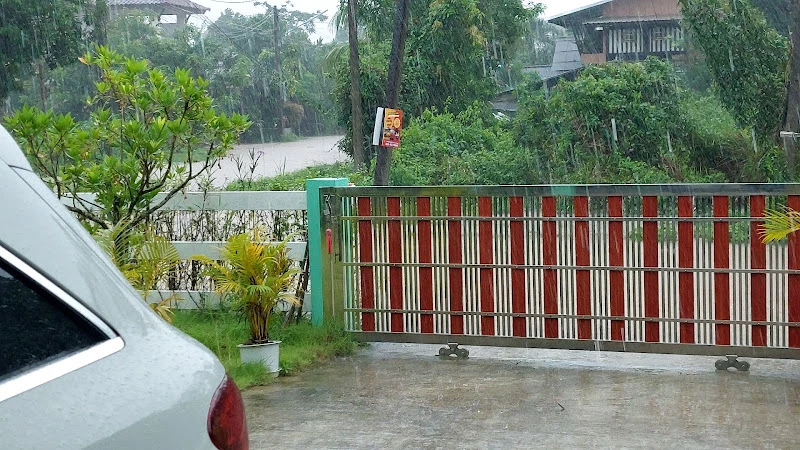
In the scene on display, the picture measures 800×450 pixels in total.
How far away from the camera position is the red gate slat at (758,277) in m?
7.15

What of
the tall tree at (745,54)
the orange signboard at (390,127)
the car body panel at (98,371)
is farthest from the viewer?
the tall tree at (745,54)

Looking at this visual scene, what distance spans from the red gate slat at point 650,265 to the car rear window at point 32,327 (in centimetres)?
597

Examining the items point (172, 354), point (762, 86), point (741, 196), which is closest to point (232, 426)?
point (172, 354)

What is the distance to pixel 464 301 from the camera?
8.02 m

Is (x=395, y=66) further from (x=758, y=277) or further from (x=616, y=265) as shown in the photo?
(x=758, y=277)

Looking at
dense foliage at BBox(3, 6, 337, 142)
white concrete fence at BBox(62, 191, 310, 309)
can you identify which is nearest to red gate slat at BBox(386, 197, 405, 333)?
white concrete fence at BBox(62, 191, 310, 309)

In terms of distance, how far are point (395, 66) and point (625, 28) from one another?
2219cm

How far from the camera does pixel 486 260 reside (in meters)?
7.88

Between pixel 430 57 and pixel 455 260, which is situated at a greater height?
pixel 430 57

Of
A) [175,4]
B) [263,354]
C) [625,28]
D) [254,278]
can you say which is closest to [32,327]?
[263,354]

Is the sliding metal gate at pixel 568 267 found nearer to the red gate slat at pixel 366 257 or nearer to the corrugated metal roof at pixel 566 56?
the red gate slat at pixel 366 257

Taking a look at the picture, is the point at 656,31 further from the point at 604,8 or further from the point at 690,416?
the point at 690,416

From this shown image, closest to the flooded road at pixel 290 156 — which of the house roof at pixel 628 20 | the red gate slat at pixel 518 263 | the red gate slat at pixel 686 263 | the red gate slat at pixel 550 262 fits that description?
the house roof at pixel 628 20

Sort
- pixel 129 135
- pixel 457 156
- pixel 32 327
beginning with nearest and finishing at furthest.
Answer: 1. pixel 32 327
2. pixel 129 135
3. pixel 457 156
